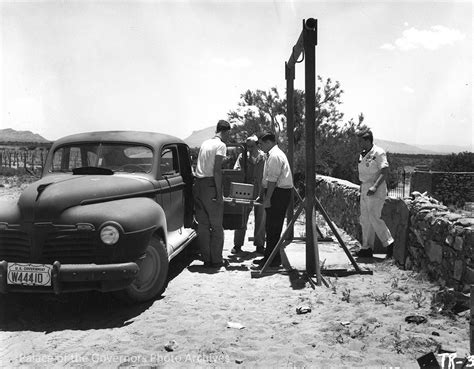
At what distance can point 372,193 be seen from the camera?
6348 millimetres

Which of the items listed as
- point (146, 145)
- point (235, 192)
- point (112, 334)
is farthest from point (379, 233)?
point (112, 334)

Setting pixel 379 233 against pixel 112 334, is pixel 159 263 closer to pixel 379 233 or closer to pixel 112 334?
pixel 112 334

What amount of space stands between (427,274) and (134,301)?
3342 mm

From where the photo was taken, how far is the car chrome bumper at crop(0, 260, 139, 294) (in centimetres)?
399

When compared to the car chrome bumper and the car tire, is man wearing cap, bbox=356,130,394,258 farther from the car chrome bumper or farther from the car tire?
the car chrome bumper

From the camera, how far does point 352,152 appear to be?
1955 centimetres

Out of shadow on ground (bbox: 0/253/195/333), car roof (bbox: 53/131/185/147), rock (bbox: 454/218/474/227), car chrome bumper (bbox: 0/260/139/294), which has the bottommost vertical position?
shadow on ground (bbox: 0/253/195/333)

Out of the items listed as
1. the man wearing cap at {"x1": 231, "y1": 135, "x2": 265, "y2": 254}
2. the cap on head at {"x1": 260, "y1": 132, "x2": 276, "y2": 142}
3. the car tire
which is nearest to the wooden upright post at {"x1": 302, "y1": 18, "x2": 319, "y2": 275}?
the cap on head at {"x1": 260, "y1": 132, "x2": 276, "y2": 142}

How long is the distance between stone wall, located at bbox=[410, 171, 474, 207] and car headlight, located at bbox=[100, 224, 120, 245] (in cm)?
1202

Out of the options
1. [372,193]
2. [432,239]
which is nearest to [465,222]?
[432,239]

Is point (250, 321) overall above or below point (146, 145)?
below

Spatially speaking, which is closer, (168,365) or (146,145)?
(168,365)

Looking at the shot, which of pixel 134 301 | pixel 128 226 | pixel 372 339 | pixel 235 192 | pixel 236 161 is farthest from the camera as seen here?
pixel 236 161

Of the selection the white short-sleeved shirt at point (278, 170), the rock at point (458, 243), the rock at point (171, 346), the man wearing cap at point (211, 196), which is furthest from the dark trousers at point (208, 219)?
the rock at point (458, 243)
